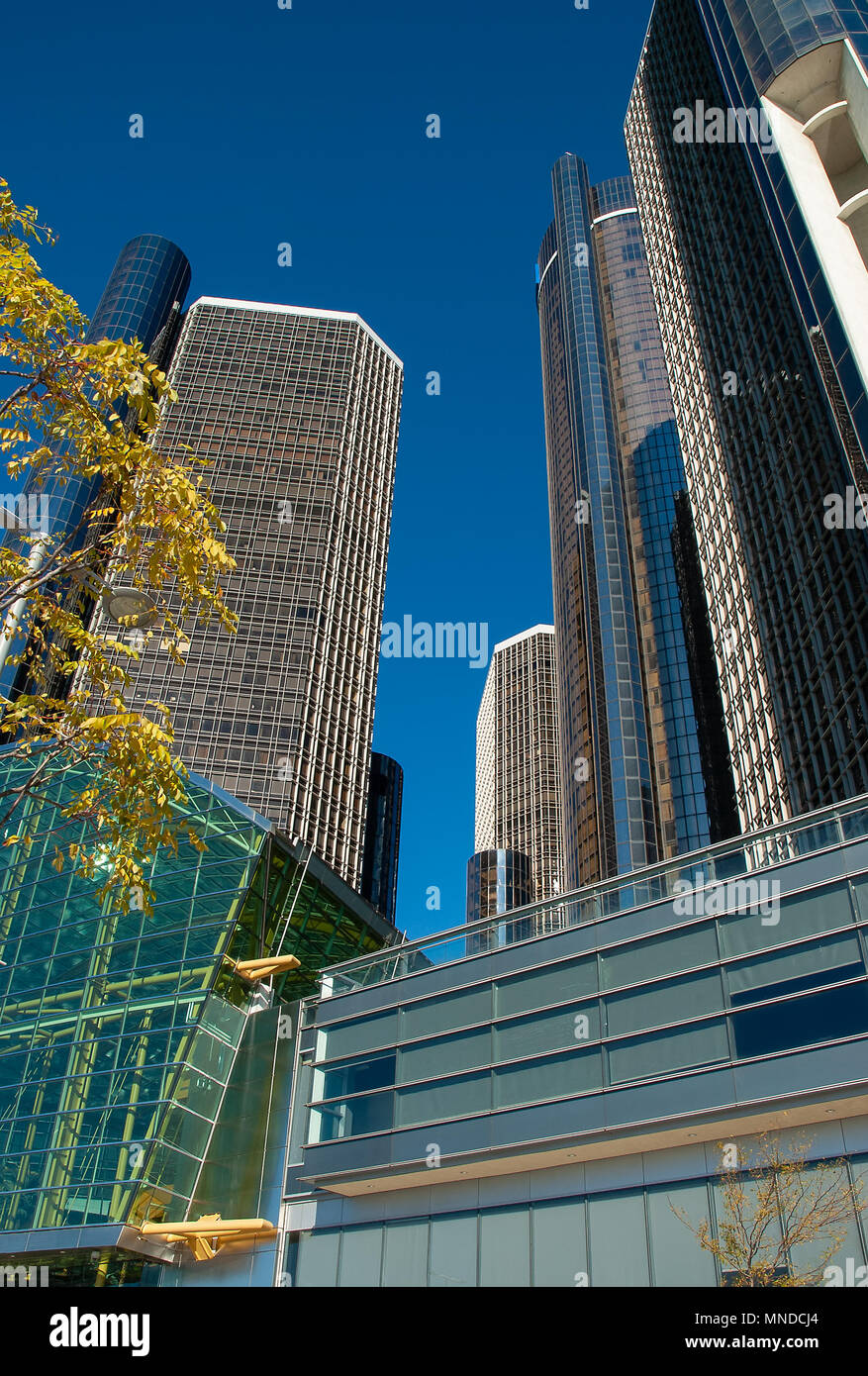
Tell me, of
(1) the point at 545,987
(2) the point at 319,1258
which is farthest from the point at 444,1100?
(2) the point at 319,1258

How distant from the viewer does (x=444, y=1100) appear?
75.5ft

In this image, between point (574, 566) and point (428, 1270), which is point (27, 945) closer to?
point (428, 1270)

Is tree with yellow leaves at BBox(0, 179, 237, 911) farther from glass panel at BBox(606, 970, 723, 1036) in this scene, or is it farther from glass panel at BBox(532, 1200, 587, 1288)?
glass panel at BBox(532, 1200, 587, 1288)

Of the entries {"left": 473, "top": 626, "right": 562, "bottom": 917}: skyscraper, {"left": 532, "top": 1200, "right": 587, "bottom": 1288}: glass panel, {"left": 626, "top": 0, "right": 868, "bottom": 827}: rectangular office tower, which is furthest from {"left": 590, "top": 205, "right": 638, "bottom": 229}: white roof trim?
{"left": 532, "top": 1200, "right": 587, "bottom": 1288}: glass panel

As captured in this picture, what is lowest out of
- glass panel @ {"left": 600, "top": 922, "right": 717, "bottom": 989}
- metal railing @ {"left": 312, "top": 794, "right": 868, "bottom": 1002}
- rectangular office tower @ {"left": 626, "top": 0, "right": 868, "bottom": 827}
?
glass panel @ {"left": 600, "top": 922, "right": 717, "bottom": 989}

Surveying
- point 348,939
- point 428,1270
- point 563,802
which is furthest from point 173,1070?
point 563,802

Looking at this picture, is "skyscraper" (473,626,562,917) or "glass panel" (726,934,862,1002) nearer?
"glass panel" (726,934,862,1002)

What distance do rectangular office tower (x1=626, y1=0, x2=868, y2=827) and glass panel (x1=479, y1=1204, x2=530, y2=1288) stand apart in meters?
36.8

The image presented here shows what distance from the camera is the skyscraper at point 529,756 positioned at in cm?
15675

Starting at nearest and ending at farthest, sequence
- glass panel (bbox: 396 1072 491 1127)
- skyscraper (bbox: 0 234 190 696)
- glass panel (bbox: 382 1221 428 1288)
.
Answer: glass panel (bbox: 382 1221 428 1288), glass panel (bbox: 396 1072 491 1127), skyscraper (bbox: 0 234 190 696)

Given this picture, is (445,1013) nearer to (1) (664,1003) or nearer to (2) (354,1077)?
(2) (354,1077)

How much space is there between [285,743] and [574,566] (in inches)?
2383

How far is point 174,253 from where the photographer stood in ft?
458

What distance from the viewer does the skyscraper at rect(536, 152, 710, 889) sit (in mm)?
108750
